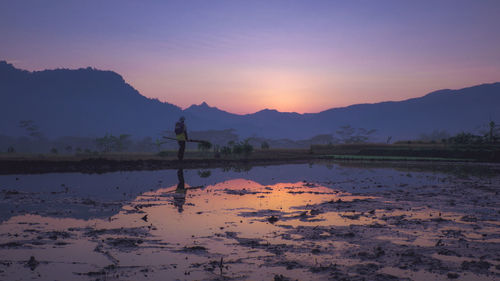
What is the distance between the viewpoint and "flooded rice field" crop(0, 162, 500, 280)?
7449mm

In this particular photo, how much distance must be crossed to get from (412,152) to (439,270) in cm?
5442

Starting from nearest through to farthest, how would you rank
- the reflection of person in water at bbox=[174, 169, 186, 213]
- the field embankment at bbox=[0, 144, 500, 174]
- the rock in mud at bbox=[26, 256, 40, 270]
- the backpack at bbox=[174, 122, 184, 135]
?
the rock in mud at bbox=[26, 256, 40, 270], the reflection of person in water at bbox=[174, 169, 186, 213], the field embankment at bbox=[0, 144, 500, 174], the backpack at bbox=[174, 122, 184, 135]

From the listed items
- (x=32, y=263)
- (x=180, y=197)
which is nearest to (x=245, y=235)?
(x=32, y=263)

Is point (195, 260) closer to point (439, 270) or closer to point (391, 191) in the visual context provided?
point (439, 270)

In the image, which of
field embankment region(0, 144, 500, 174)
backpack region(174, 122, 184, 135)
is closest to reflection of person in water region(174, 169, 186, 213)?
backpack region(174, 122, 184, 135)

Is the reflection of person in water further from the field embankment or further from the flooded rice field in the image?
the field embankment

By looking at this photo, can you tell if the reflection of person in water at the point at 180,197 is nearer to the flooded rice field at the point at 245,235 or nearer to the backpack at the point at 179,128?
the flooded rice field at the point at 245,235

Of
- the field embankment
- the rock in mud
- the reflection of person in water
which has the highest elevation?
the field embankment

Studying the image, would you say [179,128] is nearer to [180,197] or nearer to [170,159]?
[170,159]

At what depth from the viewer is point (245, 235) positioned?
33.5ft

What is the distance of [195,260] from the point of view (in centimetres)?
803

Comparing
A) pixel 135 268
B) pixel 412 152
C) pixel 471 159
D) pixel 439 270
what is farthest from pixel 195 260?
pixel 412 152

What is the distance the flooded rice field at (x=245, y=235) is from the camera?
293 inches

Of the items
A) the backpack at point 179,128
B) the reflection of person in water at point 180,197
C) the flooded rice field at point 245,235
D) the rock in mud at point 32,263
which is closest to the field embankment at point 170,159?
the backpack at point 179,128
